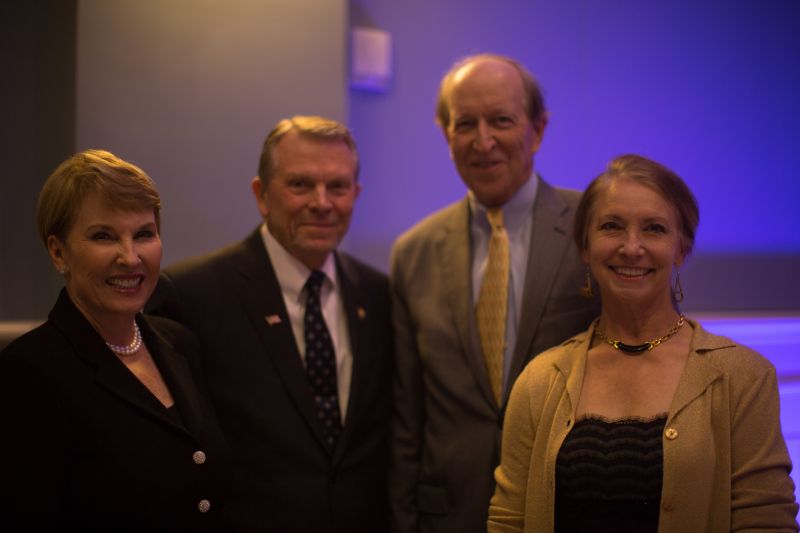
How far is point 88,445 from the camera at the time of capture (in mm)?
1839

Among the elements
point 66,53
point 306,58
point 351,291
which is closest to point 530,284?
point 351,291

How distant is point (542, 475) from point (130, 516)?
1.03 m

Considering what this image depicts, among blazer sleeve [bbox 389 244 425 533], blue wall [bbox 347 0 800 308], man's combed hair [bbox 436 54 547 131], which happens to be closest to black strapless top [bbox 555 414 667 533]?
blazer sleeve [bbox 389 244 425 533]

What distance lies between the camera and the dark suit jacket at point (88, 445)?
174 cm

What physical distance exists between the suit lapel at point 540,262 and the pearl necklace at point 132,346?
114 cm

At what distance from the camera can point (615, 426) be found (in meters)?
2.08

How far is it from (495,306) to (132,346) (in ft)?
3.82

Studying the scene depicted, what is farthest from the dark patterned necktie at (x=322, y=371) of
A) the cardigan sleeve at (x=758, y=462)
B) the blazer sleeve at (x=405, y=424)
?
the cardigan sleeve at (x=758, y=462)

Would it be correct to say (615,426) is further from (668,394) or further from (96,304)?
(96,304)

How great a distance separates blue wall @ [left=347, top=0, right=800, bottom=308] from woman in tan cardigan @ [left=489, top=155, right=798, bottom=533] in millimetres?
1993

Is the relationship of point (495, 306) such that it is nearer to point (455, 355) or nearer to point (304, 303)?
point (455, 355)

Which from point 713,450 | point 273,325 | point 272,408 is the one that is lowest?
point 272,408

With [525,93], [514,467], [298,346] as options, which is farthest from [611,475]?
[525,93]

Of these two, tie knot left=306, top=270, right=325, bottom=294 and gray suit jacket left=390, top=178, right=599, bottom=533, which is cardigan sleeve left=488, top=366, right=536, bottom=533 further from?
tie knot left=306, top=270, right=325, bottom=294
